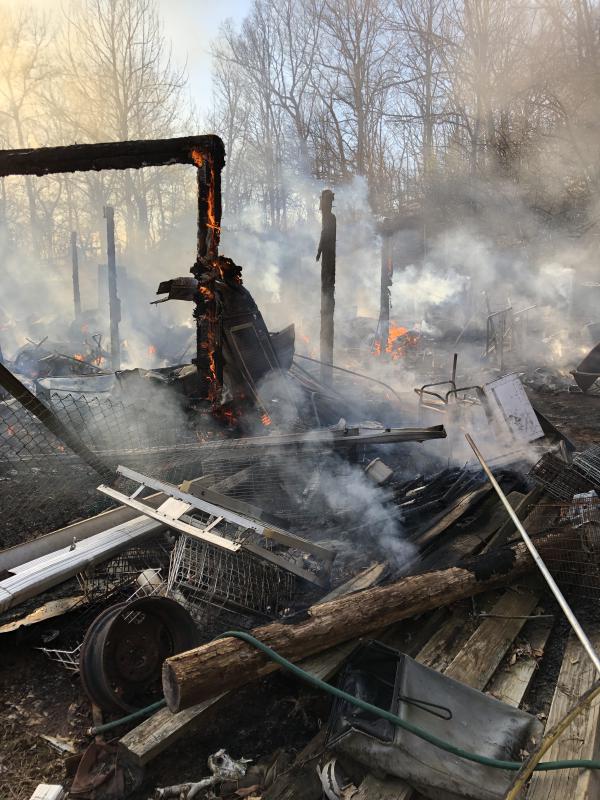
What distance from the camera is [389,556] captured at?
4.47 meters

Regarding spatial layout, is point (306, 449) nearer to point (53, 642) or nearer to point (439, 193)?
point (53, 642)

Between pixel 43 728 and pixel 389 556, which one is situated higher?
pixel 389 556

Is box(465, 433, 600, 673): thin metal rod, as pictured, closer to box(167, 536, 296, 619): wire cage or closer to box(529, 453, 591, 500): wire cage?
box(529, 453, 591, 500): wire cage

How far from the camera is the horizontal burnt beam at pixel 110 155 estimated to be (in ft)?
18.0

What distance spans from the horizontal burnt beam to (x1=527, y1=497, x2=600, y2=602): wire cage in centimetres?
505

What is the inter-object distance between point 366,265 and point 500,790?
23.4 metres

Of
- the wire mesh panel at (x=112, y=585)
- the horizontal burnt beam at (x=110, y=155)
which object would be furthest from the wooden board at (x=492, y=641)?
the horizontal burnt beam at (x=110, y=155)

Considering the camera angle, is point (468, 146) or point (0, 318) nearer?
point (468, 146)

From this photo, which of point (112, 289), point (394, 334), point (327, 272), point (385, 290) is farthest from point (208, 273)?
point (394, 334)

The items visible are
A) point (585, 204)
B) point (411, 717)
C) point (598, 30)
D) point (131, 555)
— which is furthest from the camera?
point (585, 204)

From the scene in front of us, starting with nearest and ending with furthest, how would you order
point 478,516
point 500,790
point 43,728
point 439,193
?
point 500,790 → point 43,728 → point 478,516 → point 439,193

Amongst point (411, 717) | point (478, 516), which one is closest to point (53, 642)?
point (411, 717)

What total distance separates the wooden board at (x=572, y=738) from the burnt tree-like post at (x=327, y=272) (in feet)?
23.2

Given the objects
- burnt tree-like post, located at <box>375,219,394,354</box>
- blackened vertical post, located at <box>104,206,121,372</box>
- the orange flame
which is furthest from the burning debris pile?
the orange flame
